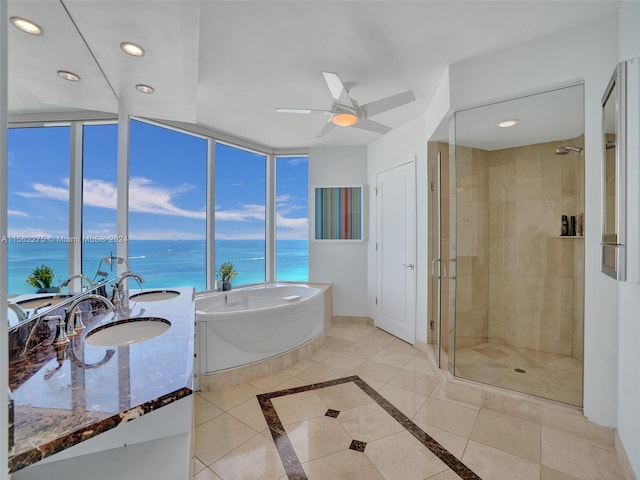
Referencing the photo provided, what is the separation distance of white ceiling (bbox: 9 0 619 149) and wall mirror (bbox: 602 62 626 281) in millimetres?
659

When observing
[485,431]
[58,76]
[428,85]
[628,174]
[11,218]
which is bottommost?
[485,431]

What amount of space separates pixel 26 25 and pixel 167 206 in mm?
2671

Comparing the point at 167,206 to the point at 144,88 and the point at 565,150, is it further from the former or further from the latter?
the point at 565,150

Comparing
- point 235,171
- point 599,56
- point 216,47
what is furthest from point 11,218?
point 235,171

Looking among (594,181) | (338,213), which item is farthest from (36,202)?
(338,213)

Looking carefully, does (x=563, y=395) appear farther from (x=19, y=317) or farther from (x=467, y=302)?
(x=19, y=317)

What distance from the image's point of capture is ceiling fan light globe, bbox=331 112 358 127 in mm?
2412

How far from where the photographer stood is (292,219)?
480 centimetres

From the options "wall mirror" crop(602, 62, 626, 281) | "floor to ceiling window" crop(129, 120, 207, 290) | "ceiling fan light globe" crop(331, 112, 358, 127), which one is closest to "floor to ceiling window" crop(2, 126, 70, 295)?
"floor to ceiling window" crop(129, 120, 207, 290)

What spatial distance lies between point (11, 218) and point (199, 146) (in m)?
3.00

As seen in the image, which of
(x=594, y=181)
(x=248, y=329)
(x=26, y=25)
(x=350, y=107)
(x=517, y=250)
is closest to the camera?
(x=26, y=25)

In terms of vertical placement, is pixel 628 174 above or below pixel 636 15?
below

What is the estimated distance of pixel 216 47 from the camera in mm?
2059

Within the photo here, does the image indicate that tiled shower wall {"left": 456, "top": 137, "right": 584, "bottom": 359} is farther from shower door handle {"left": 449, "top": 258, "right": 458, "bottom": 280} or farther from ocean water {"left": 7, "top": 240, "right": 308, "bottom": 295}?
ocean water {"left": 7, "top": 240, "right": 308, "bottom": 295}
